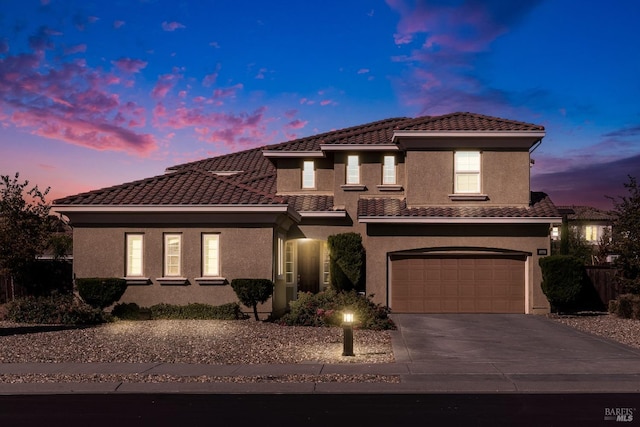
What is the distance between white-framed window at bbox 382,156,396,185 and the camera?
28.6 meters

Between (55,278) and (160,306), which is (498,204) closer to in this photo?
(160,306)

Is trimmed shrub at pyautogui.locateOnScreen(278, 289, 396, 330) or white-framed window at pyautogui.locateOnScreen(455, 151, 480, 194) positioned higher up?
Result: white-framed window at pyautogui.locateOnScreen(455, 151, 480, 194)

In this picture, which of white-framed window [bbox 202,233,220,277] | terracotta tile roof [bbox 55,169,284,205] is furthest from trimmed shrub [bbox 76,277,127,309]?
white-framed window [bbox 202,233,220,277]

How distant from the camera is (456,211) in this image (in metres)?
25.8

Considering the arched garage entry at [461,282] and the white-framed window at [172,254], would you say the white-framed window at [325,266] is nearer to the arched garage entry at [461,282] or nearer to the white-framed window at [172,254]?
the arched garage entry at [461,282]

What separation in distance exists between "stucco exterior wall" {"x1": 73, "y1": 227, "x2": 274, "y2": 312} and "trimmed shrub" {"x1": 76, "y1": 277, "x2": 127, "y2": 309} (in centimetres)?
63

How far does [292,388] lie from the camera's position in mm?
11906

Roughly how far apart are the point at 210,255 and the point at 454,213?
9017mm

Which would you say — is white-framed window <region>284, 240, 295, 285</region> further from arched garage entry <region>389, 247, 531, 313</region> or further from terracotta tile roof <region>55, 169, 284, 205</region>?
arched garage entry <region>389, 247, 531, 313</region>

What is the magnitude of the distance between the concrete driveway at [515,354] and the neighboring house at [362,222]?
2.83 m

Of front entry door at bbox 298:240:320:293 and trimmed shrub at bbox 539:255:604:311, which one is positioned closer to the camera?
trimmed shrub at bbox 539:255:604:311
